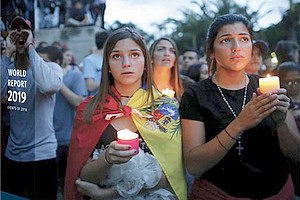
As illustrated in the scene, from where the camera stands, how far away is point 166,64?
8.36 ft

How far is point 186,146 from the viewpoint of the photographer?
175cm

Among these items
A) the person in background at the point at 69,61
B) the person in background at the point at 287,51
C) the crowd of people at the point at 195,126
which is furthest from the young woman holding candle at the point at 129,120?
the person in background at the point at 69,61

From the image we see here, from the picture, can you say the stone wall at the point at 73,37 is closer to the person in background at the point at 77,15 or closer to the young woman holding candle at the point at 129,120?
the person in background at the point at 77,15

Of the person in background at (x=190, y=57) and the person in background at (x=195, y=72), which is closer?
the person in background at (x=190, y=57)

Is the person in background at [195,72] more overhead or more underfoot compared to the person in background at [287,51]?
more underfoot

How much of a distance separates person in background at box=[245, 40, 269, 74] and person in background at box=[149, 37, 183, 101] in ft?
2.20

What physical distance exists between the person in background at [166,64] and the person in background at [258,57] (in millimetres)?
671

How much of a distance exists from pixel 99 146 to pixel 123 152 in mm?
289

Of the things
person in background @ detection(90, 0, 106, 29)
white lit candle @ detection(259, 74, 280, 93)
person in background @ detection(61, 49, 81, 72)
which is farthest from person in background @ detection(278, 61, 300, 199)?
person in background @ detection(61, 49, 81, 72)

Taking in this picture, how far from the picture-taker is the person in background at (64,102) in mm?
2525

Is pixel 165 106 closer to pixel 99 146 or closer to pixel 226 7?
pixel 99 146

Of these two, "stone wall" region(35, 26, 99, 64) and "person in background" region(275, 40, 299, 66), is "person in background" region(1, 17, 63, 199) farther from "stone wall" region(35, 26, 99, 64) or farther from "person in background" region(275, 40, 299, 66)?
"person in background" region(275, 40, 299, 66)

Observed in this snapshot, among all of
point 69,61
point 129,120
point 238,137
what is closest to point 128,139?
point 129,120

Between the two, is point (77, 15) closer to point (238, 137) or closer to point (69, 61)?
point (69, 61)
